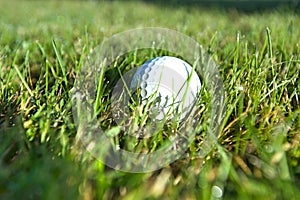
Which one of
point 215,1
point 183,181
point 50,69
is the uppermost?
point 183,181

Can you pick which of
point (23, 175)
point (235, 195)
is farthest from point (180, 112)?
point (23, 175)

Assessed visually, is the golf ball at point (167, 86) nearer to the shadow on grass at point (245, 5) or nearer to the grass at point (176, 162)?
the grass at point (176, 162)

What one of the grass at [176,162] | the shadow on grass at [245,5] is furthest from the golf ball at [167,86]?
the shadow on grass at [245,5]

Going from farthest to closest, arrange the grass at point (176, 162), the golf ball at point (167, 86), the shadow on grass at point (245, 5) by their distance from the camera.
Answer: the shadow on grass at point (245, 5) → the golf ball at point (167, 86) → the grass at point (176, 162)

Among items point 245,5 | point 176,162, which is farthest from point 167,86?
point 245,5

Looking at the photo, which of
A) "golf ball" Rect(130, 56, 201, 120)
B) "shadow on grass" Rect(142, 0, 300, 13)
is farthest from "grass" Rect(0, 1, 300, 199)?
"shadow on grass" Rect(142, 0, 300, 13)

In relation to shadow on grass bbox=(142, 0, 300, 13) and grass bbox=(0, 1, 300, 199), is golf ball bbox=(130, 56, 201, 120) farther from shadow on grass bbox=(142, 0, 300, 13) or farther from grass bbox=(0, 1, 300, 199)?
shadow on grass bbox=(142, 0, 300, 13)

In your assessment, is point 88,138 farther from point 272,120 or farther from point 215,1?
point 215,1

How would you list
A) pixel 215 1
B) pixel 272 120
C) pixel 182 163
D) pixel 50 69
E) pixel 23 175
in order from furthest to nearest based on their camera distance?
pixel 215 1 → pixel 50 69 → pixel 272 120 → pixel 182 163 → pixel 23 175
